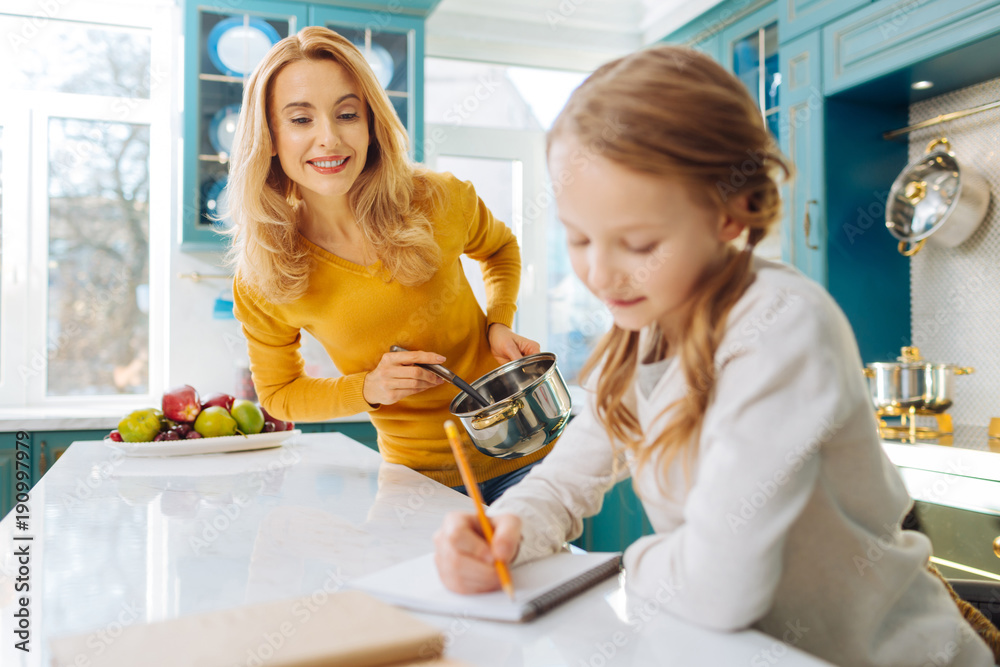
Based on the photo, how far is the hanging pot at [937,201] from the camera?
7.25 feet

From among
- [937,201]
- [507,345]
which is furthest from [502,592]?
[937,201]

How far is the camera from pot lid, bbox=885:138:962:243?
7.38 ft

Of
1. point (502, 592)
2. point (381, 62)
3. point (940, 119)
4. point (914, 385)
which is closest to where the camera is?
point (502, 592)

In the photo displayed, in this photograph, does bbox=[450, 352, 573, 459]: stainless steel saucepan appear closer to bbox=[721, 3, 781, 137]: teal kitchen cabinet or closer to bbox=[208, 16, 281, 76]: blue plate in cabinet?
bbox=[721, 3, 781, 137]: teal kitchen cabinet

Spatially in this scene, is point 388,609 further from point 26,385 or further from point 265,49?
point 26,385

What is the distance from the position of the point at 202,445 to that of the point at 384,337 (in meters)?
0.48

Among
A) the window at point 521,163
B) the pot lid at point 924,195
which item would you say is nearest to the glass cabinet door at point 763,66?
the pot lid at point 924,195

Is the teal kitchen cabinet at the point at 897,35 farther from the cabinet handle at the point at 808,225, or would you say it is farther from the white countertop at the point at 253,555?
the white countertop at the point at 253,555

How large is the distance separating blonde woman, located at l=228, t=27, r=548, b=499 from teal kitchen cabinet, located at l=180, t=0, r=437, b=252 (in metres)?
1.52

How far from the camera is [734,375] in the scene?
1.90ft

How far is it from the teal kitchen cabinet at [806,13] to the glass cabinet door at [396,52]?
1394mm

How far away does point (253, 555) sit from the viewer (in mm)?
800

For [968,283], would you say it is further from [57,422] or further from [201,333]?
[57,422]

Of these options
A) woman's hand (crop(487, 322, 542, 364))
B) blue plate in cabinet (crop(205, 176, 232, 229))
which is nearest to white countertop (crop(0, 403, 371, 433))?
blue plate in cabinet (crop(205, 176, 232, 229))
